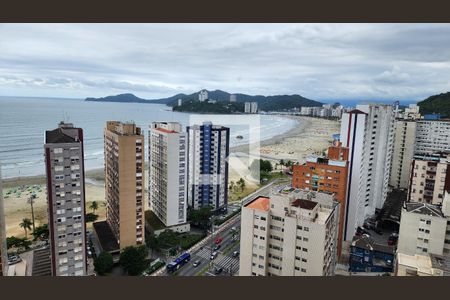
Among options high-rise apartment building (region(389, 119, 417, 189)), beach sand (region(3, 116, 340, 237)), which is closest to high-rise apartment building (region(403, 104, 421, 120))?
high-rise apartment building (region(389, 119, 417, 189))

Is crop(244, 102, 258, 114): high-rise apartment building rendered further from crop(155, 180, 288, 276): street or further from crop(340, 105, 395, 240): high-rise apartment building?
crop(155, 180, 288, 276): street

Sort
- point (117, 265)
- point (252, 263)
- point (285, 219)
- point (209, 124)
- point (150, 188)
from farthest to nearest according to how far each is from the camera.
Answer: point (209, 124) < point (150, 188) < point (117, 265) < point (252, 263) < point (285, 219)

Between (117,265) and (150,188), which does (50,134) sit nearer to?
(117,265)

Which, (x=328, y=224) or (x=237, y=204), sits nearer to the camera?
(x=328, y=224)

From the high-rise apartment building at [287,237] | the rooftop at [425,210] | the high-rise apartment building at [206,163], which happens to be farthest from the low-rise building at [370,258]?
the high-rise apartment building at [206,163]

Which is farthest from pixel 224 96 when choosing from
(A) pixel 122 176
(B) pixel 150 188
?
(A) pixel 122 176

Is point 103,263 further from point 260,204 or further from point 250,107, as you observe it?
point 250,107
